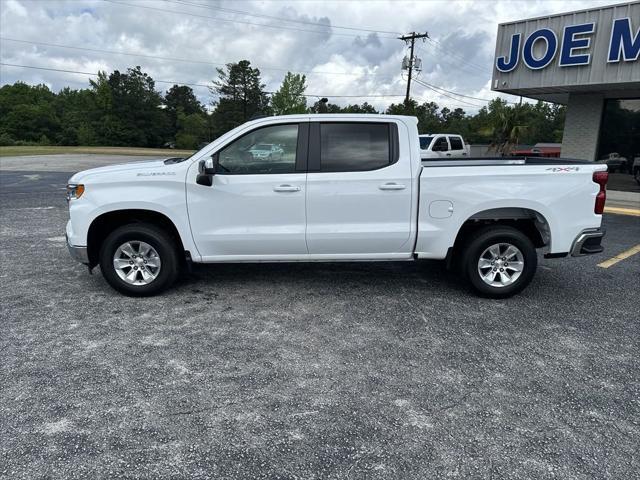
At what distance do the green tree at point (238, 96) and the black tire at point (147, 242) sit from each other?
69368 mm

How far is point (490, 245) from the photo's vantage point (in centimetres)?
488

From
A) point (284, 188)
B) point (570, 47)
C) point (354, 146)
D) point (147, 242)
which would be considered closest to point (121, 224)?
point (147, 242)

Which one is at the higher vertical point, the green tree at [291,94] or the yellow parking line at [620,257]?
the green tree at [291,94]

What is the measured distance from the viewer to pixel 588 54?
13164mm

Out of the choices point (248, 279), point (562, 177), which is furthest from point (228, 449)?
point (562, 177)

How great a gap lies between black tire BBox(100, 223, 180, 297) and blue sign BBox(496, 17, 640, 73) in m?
13.5

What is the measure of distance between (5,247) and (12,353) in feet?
13.8

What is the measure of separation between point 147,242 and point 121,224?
40 cm

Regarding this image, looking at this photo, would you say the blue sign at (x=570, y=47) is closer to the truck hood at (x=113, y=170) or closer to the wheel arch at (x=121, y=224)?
the truck hood at (x=113, y=170)

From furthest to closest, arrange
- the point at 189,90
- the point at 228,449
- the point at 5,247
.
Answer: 1. the point at 189,90
2. the point at 5,247
3. the point at 228,449

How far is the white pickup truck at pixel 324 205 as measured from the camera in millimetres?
4680

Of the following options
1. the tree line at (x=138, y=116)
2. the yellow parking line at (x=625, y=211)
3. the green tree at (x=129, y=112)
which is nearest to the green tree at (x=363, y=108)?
the tree line at (x=138, y=116)

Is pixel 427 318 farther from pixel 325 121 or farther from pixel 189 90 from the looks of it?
pixel 189 90

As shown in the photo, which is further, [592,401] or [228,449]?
[592,401]
